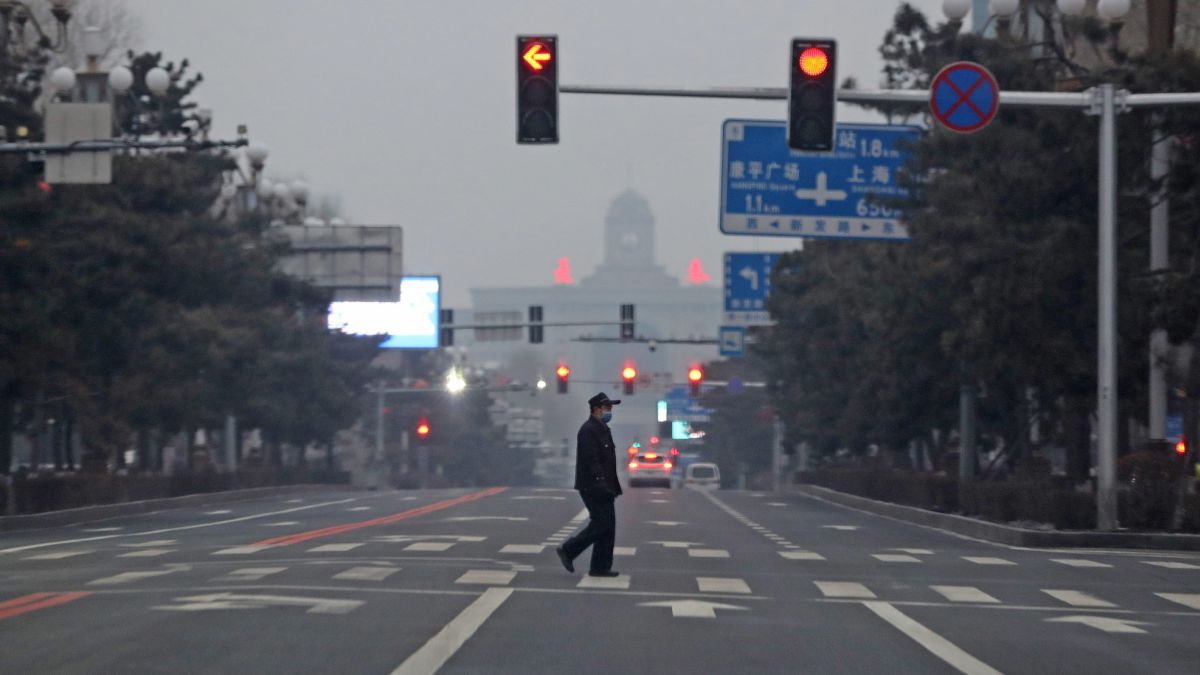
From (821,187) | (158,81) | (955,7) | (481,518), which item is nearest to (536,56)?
(481,518)

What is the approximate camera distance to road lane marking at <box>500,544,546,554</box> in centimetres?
2325

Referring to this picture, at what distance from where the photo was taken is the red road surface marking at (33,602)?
574 inches

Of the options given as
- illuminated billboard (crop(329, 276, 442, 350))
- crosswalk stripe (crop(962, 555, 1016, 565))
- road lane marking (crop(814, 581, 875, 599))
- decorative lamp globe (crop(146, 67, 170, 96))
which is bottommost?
crosswalk stripe (crop(962, 555, 1016, 565))

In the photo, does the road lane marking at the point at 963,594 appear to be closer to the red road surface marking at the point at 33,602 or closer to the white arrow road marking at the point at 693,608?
the white arrow road marking at the point at 693,608

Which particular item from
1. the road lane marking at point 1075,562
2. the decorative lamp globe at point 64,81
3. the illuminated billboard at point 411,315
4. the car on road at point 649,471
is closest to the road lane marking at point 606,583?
the road lane marking at point 1075,562

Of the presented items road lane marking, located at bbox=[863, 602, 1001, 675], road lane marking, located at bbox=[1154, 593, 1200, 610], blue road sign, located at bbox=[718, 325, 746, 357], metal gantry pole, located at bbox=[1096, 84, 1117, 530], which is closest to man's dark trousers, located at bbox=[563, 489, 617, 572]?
road lane marking, located at bbox=[863, 602, 1001, 675]

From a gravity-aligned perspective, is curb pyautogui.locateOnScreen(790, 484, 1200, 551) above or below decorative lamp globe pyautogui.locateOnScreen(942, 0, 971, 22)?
below

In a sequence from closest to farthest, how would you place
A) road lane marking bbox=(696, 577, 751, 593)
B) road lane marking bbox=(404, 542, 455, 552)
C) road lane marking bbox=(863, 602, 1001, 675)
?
road lane marking bbox=(863, 602, 1001, 675)
road lane marking bbox=(696, 577, 751, 593)
road lane marking bbox=(404, 542, 455, 552)

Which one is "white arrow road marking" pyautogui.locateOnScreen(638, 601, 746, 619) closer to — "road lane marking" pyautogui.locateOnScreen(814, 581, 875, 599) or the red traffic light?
"road lane marking" pyautogui.locateOnScreen(814, 581, 875, 599)

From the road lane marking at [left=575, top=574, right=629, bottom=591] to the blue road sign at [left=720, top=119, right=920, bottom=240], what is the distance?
2065 centimetres

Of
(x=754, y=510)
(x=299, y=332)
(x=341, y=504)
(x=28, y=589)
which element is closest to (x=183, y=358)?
(x=341, y=504)

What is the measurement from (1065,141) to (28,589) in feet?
71.9

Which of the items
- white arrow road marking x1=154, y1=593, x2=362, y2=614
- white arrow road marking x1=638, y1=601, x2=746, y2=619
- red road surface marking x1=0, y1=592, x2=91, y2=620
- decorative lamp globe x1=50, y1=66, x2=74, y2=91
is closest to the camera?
red road surface marking x1=0, y1=592, x2=91, y2=620

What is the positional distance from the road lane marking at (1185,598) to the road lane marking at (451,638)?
6016 millimetres
